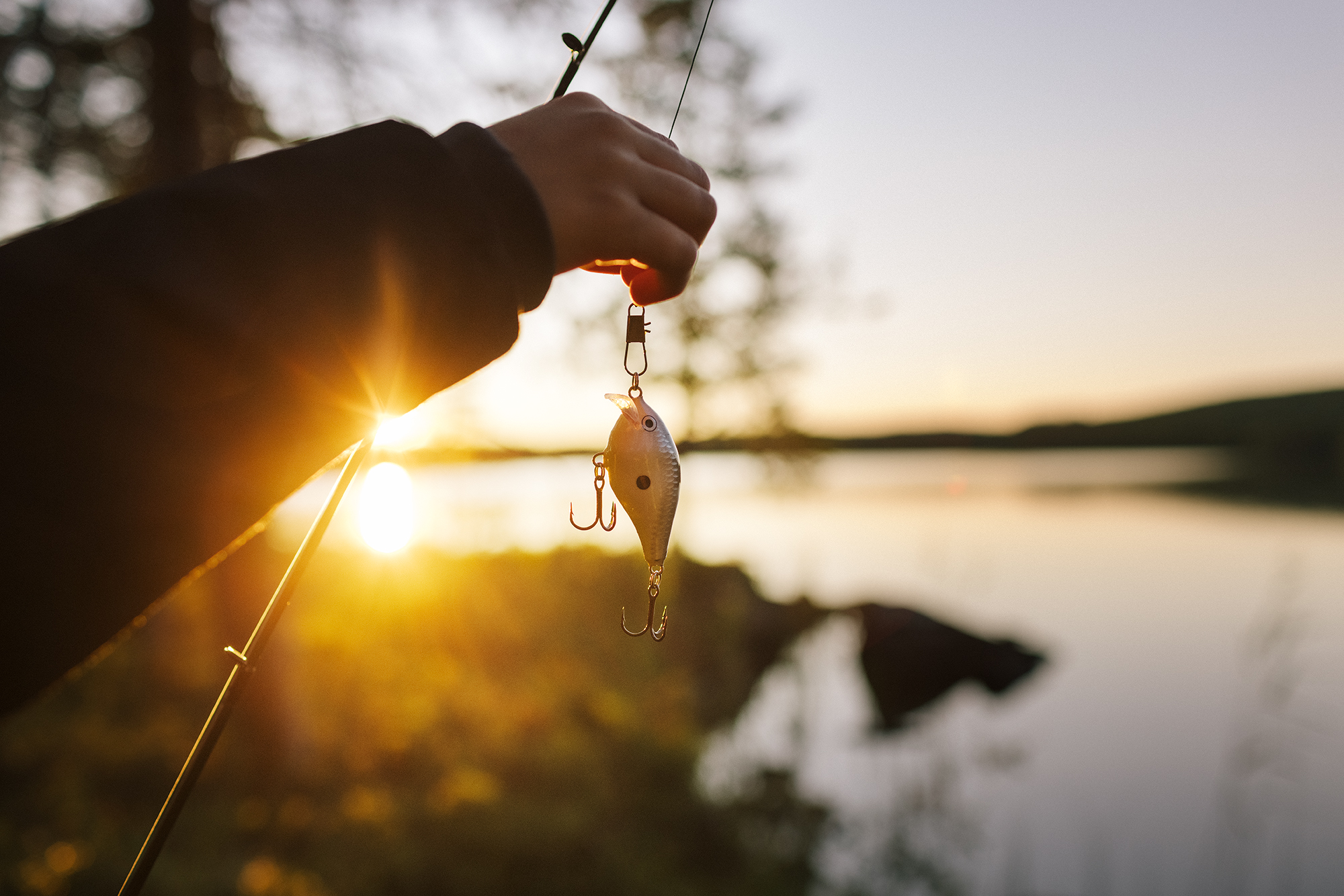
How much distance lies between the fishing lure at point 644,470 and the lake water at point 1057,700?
2.54ft

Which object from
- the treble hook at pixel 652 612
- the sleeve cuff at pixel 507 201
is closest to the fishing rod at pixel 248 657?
the sleeve cuff at pixel 507 201

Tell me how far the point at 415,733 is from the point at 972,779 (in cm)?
545

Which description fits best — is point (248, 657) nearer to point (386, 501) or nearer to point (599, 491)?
point (599, 491)

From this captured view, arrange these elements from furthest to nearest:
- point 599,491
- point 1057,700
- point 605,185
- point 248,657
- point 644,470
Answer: point 1057,700
point 599,491
point 644,470
point 248,657
point 605,185

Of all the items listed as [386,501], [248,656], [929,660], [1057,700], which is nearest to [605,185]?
[248,656]

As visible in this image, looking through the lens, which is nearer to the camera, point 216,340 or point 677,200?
point 216,340

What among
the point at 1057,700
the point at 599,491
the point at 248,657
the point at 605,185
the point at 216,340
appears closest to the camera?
the point at 216,340

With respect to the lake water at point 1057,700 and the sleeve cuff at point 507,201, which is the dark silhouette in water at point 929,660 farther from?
the sleeve cuff at point 507,201

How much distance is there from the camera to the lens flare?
14.6 feet

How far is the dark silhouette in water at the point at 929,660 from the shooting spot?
11305 mm

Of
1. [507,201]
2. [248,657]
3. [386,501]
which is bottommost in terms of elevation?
[248,657]

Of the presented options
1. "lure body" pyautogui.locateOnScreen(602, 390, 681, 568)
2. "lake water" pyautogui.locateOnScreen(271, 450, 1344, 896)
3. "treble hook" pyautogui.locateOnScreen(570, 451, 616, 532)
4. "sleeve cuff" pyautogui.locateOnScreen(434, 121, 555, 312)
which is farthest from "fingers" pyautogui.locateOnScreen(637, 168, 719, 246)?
"lake water" pyautogui.locateOnScreen(271, 450, 1344, 896)

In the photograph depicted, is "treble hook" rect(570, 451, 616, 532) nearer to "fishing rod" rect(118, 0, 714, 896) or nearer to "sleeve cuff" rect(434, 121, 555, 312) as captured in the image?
"fishing rod" rect(118, 0, 714, 896)

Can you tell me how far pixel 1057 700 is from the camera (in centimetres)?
1024
